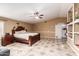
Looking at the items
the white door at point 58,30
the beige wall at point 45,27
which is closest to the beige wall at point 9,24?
the beige wall at point 45,27

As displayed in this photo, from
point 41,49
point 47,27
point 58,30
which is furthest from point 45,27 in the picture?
point 41,49

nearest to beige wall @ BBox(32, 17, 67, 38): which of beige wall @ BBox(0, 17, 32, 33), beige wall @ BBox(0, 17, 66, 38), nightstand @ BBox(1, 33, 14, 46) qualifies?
beige wall @ BBox(0, 17, 66, 38)

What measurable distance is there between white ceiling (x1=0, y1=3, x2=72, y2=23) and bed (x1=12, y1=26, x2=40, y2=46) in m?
0.20

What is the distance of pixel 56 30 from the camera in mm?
1917

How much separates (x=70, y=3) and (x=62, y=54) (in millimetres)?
933

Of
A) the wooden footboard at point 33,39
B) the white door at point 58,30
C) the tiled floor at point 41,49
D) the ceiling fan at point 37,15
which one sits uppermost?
the ceiling fan at point 37,15

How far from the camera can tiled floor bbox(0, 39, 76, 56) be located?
1804 mm

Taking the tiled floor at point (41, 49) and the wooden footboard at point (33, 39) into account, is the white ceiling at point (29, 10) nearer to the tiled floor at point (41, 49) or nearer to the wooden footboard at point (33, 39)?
the wooden footboard at point (33, 39)

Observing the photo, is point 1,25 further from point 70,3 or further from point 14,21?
point 70,3

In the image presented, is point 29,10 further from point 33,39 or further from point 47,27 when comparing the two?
point 33,39

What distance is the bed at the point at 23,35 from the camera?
1.81 metres

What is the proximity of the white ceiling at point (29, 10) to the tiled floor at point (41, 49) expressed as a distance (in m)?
0.47

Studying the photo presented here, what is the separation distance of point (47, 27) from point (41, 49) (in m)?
0.44

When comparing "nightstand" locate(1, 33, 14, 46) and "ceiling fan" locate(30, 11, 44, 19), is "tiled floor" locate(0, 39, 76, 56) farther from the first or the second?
"ceiling fan" locate(30, 11, 44, 19)
